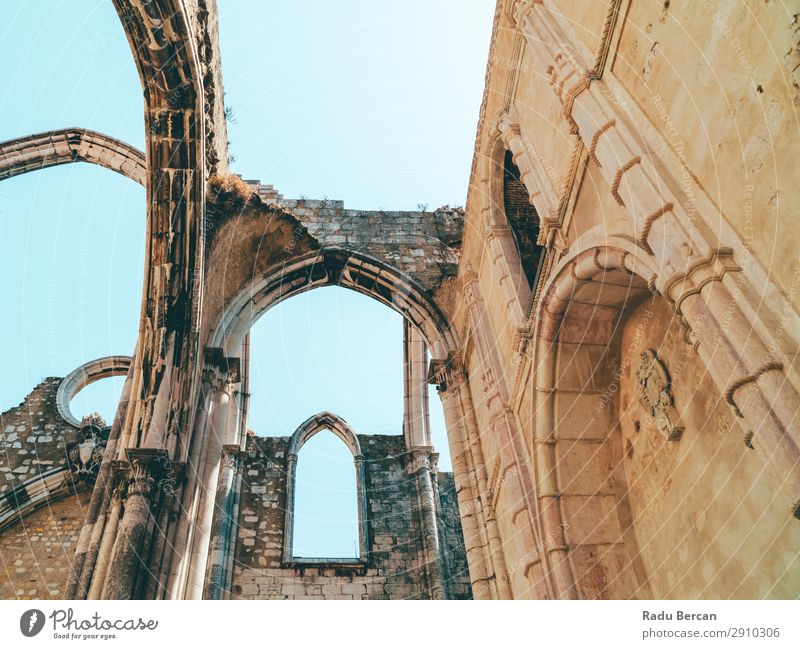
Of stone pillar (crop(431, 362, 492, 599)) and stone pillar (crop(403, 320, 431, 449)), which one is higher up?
stone pillar (crop(403, 320, 431, 449))

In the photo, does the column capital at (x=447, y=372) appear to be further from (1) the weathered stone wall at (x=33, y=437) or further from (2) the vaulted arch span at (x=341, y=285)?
(1) the weathered stone wall at (x=33, y=437)

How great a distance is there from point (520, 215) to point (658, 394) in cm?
317

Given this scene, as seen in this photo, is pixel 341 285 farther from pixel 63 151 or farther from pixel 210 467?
pixel 63 151

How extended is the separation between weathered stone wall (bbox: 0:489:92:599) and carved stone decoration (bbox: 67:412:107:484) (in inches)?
15.0

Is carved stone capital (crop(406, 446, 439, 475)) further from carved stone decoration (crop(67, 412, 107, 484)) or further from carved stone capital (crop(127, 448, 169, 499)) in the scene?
carved stone capital (crop(127, 448, 169, 499))

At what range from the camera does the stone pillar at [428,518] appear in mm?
10234

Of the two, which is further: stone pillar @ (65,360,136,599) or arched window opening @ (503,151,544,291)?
arched window opening @ (503,151,544,291)

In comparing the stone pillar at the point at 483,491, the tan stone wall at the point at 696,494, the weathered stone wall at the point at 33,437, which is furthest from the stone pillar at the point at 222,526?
the tan stone wall at the point at 696,494

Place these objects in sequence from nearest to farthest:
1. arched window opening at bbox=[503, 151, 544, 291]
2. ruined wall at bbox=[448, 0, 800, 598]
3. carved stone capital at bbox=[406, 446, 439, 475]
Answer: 1. ruined wall at bbox=[448, 0, 800, 598]
2. arched window opening at bbox=[503, 151, 544, 291]
3. carved stone capital at bbox=[406, 446, 439, 475]

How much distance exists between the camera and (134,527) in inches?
231

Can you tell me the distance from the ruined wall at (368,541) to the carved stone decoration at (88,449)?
2.73 metres

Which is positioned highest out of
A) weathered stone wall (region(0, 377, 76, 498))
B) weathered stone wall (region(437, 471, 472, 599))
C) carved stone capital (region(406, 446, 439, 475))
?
weathered stone wall (region(0, 377, 76, 498))

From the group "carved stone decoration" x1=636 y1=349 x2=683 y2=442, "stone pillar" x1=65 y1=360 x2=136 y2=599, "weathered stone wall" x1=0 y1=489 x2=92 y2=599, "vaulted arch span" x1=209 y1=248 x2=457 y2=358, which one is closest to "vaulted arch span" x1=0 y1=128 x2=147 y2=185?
"vaulted arch span" x1=209 y1=248 x2=457 y2=358

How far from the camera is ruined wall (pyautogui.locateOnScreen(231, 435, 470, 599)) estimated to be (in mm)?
10156
